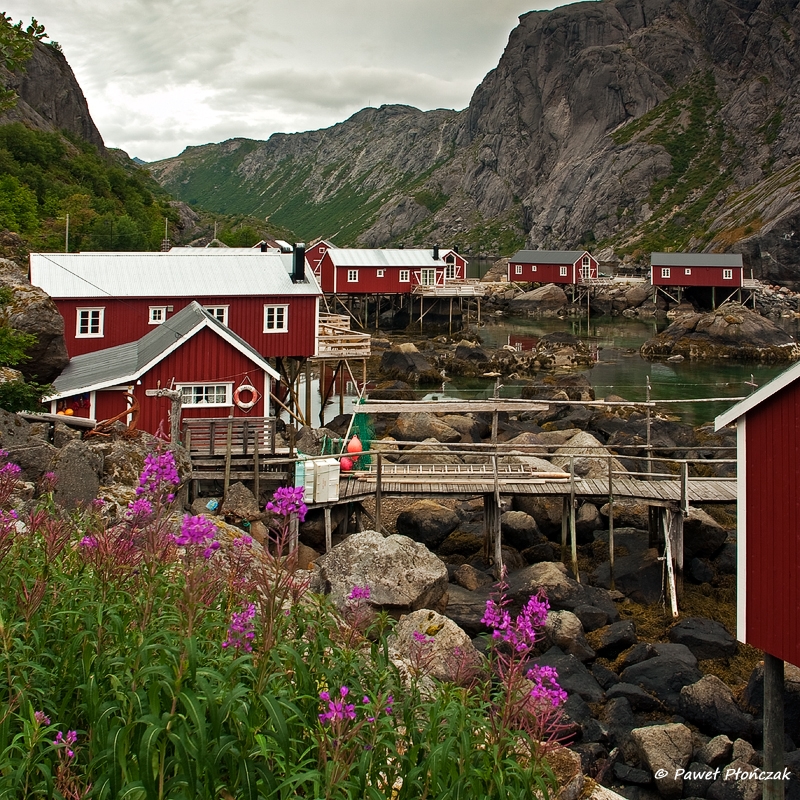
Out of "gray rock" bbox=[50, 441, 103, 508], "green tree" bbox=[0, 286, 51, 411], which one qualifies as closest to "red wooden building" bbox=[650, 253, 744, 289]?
"green tree" bbox=[0, 286, 51, 411]

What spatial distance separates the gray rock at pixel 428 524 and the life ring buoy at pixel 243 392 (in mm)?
5099

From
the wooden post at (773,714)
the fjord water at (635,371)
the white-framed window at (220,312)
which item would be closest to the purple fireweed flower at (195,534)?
the wooden post at (773,714)

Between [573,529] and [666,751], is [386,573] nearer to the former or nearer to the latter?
[666,751]

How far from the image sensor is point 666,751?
1200 centimetres

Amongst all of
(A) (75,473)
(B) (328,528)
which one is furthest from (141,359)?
(A) (75,473)

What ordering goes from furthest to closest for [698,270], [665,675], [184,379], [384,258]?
[698,270], [384,258], [184,379], [665,675]

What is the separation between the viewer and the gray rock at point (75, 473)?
46.0 feet

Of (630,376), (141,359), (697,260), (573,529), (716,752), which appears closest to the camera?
(716,752)

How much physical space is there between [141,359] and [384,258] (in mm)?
54100

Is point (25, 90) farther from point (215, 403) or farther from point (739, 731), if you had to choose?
point (739, 731)

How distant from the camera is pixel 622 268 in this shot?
4358 inches

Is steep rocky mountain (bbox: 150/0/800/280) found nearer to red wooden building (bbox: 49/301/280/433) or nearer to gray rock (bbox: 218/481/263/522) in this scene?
red wooden building (bbox: 49/301/280/433)

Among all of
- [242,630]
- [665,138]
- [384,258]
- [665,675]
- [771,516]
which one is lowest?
[665,675]

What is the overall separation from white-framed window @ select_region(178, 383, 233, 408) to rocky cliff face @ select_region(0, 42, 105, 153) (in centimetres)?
7154
